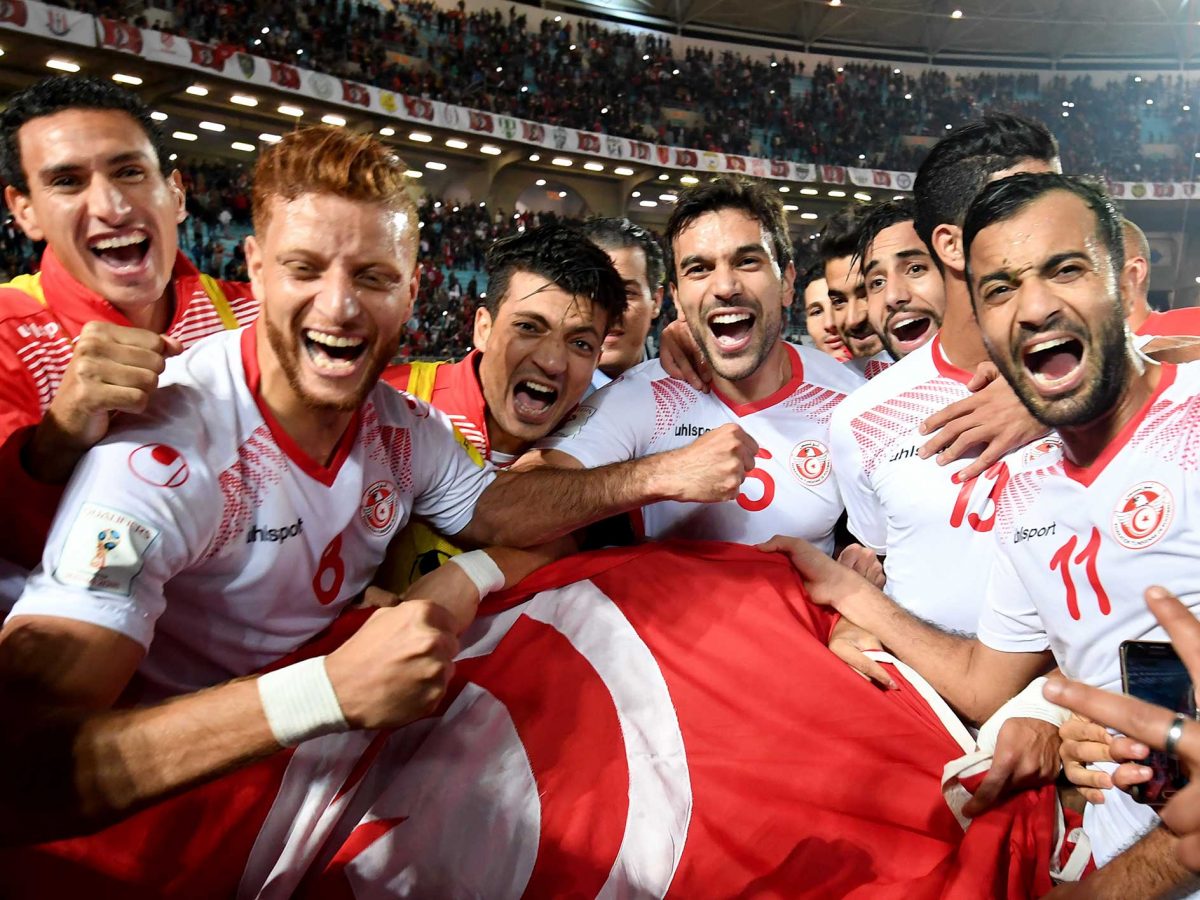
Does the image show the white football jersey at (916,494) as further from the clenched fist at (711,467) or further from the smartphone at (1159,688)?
the smartphone at (1159,688)

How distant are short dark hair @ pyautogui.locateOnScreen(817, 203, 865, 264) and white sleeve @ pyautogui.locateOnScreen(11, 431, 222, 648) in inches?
173

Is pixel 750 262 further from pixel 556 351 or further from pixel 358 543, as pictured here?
pixel 358 543

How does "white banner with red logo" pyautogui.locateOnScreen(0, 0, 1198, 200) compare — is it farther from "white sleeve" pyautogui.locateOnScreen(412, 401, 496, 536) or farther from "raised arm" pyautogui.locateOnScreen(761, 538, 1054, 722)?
"raised arm" pyautogui.locateOnScreen(761, 538, 1054, 722)

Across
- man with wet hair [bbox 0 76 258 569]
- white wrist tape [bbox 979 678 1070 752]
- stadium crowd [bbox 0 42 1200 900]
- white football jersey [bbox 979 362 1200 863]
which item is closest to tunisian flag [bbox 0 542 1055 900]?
stadium crowd [bbox 0 42 1200 900]

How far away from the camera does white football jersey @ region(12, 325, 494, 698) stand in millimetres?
1868

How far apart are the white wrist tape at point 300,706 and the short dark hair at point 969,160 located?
9.65 ft

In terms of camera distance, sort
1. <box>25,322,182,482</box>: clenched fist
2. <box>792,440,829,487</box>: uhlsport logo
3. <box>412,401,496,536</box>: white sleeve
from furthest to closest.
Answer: <box>792,440,829,487</box>: uhlsport logo
<box>412,401,496,536</box>: white sleeve
<box>25,322,182,482</box>: clenched fist

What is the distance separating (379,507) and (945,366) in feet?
6.77

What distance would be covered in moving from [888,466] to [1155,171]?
3789 cm

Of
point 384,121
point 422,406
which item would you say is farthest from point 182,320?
point 384,121

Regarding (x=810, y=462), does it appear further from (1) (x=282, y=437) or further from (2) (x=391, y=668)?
(2) (x=391, y=668)

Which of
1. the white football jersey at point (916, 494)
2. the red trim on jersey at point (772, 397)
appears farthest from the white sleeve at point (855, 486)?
the red trim on jersey at point (772, 397)

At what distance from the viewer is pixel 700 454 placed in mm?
2865

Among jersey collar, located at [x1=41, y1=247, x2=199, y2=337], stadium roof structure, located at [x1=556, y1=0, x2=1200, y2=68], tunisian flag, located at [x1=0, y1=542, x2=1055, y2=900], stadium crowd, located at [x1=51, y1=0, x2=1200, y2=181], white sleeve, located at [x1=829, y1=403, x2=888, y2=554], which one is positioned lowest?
tunisian flag, located at [x1=0, y1=542, x2=1055, y2=900]
